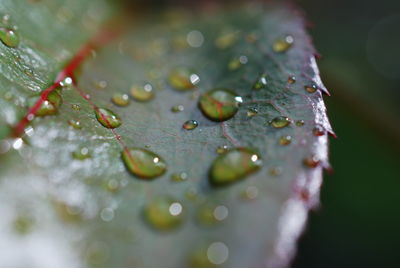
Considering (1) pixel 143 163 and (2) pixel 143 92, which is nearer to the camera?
(1) pixel 143 163

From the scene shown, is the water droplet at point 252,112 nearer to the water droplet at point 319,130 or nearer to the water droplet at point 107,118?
the water droplet at point 319,130

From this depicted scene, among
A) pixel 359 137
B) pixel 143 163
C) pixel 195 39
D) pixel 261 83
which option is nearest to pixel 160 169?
pixel 143 163

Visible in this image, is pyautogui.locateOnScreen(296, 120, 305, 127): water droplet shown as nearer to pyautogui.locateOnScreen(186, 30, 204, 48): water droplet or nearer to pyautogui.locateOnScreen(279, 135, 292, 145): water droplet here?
pyautogui.locateOnScreen(279, 135, 292, 145): water droplet

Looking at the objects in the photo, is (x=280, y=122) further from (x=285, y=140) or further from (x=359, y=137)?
(x=359, y=137)

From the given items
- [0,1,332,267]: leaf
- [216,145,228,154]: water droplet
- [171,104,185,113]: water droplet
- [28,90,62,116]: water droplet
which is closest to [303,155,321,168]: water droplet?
[0,1,332,267]: leaf

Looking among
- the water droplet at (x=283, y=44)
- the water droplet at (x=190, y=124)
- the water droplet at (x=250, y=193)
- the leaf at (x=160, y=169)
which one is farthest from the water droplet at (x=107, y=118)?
the water droplet at (x=283, y=44)

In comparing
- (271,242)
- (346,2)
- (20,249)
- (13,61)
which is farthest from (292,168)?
(346,2)

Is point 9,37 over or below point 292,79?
over
